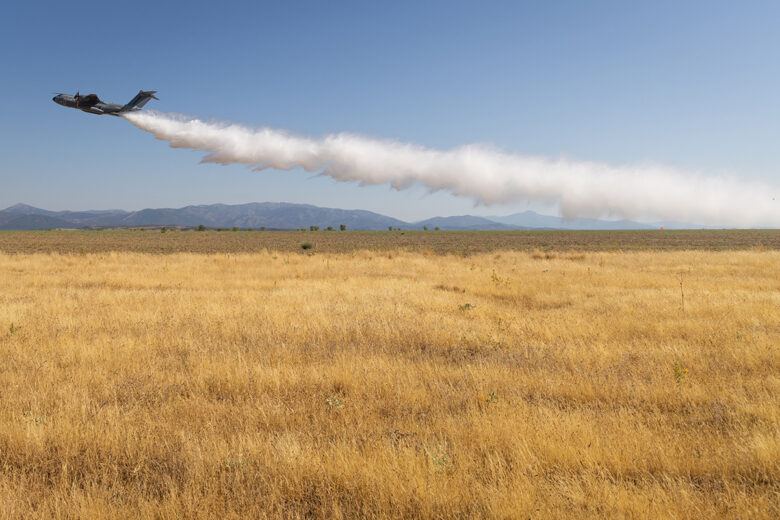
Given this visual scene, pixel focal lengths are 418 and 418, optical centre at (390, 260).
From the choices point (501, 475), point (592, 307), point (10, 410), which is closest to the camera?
point (501, 475)

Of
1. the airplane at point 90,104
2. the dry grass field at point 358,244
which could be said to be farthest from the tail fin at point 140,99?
the dry grass field at point 358,244

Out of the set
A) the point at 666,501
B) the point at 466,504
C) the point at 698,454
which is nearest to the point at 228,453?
the point at 466,504

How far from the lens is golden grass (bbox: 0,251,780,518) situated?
12.1 ft

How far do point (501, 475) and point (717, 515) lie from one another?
1674 millimetres

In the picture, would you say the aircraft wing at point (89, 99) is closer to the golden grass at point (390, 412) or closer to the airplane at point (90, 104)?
the airplane at point (90, 104)

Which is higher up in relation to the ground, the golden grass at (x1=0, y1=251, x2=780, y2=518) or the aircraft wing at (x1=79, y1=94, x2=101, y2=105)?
the aircraft wing at (x1=79, y1=94, x2=101, y2=105)

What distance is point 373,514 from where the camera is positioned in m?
3.48

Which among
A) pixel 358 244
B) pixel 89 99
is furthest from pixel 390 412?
pixel 358 244

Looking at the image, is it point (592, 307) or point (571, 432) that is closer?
point (571, 432)

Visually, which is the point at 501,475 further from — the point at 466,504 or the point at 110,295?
the point at 110,295

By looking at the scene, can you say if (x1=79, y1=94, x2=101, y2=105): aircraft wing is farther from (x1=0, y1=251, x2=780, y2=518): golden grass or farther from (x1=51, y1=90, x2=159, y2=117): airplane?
(x1=0, y1=251, x2=780, y2=518): golden grass

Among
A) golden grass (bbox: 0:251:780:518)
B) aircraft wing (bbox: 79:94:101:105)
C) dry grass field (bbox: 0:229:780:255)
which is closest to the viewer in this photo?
golden grass (bbox: 0:251:780:518)

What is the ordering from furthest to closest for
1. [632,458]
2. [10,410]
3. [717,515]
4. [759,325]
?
[759,325]
[10,410]
[632,458]
[717,515]

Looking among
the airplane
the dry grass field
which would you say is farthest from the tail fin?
the dry grass field
